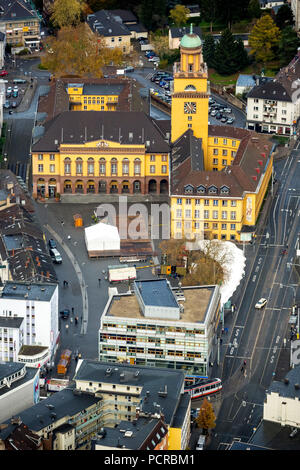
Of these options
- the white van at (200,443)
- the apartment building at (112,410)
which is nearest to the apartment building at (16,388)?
the apartment building at (112,410)

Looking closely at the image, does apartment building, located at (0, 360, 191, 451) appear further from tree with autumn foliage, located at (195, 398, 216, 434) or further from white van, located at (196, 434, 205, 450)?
tree with autumn foliage, located at (195, 398, 216, 434)

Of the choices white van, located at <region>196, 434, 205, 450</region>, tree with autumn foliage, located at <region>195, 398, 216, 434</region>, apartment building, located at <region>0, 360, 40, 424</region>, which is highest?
apartment building, located at <region>0, 360, 40, 424</region>

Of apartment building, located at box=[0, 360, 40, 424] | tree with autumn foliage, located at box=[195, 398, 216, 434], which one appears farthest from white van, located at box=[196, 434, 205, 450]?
apartment building, located at box=[0, 360, 40, 424]

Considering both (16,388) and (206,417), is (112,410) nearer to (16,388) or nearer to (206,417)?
(206,417)

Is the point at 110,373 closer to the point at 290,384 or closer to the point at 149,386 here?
the point at 149,386

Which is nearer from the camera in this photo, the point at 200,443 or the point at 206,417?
the point at 200,443

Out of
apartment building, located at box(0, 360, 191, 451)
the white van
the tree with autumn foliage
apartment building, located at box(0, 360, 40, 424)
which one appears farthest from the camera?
the tree with autumn foliage

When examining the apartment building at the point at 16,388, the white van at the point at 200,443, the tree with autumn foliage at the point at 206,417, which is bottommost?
the white van at the point at 200,443

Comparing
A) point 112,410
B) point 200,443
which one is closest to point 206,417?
point 200,443

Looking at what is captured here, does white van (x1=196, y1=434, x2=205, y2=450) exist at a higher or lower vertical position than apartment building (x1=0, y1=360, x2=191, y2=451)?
lower

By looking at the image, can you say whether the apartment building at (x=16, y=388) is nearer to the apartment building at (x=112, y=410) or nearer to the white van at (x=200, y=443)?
the apartment building at (x=112, y=410)

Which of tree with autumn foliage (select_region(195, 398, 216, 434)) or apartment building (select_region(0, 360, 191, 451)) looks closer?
apartment building (select_region(0, 360, 191, 451))
